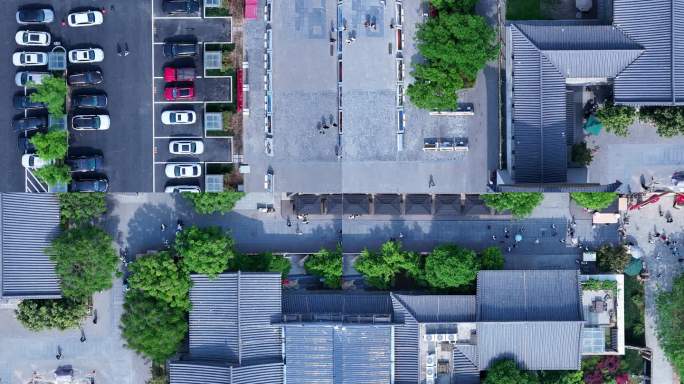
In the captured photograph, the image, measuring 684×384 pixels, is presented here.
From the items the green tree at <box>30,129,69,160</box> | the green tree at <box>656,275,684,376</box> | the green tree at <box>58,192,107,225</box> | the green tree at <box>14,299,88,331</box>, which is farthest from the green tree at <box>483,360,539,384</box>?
the green tree at <box>30,129,69,160</box>

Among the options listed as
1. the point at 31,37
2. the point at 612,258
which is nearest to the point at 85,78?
the point at 31,37

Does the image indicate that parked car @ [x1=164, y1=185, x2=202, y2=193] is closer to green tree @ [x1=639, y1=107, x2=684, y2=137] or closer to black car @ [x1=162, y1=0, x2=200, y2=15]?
black car @ [x1=162, y1=0, x2=200, y2=15]

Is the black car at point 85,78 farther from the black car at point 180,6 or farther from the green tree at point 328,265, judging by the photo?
the green tree at point 328,265

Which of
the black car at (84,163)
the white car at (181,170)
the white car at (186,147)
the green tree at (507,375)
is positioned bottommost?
the green tree at (507,375)

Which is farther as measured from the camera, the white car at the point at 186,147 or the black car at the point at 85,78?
the white car at the point at 186,147

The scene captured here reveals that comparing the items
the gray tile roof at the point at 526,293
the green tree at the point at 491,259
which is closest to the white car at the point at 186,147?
the green tree at the point at 491,259

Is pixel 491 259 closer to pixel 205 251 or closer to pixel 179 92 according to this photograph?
pixel 205 251

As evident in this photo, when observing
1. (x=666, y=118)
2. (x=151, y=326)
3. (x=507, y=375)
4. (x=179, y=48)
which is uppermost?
(x=179, y=48)
